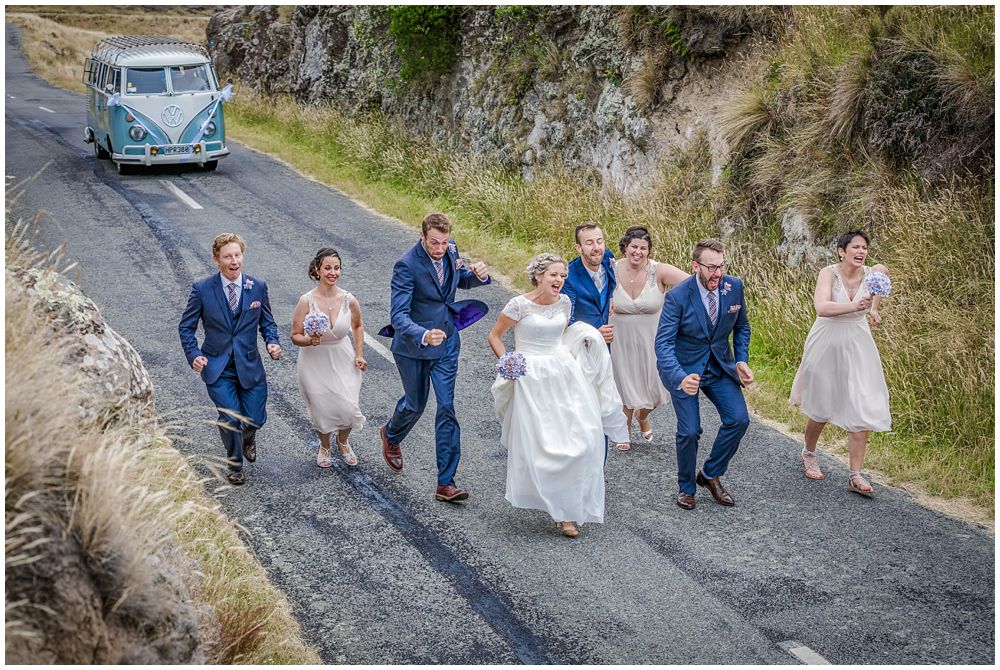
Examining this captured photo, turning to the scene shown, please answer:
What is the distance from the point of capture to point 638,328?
9.65 m

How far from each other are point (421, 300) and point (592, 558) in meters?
2.49

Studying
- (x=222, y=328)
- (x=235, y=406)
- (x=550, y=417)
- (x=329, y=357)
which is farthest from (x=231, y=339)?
(x=550, y=417)

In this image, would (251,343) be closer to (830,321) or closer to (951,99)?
(830,321)

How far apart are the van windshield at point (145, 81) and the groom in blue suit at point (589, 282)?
587 inches

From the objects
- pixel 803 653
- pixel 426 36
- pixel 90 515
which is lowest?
pixel 803 653

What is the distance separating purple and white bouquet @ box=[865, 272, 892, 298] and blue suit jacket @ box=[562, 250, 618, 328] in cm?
206

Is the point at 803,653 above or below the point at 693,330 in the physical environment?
below

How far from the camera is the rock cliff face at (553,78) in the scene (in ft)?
53.3

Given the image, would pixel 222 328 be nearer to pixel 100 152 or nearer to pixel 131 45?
pixel 131 45

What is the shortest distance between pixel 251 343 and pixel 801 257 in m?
7.11

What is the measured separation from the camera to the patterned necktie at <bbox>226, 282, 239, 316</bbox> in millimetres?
8523

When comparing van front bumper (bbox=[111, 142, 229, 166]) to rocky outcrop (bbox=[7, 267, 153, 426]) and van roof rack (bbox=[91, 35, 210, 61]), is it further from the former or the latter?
rocky outcrop (bbox=[7, 267, 153, 426])

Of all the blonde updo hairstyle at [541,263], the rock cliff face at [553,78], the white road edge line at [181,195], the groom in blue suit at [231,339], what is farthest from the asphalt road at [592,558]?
the white road edge line at [181,195]

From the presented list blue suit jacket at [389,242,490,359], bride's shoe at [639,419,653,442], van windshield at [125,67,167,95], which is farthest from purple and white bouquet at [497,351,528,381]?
van windshield at [125,67,167,95]
